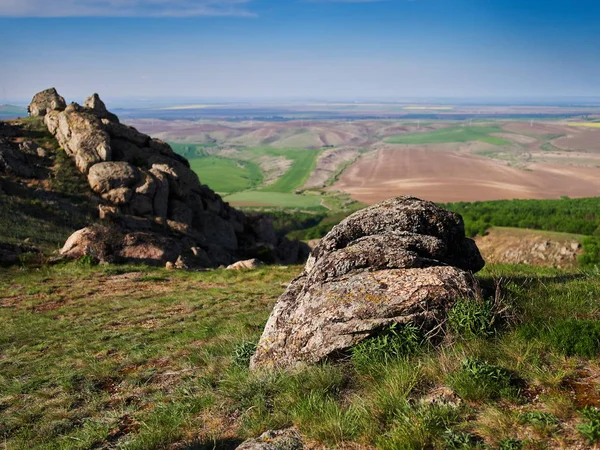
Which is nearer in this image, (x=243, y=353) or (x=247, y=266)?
(x=243, y=353)

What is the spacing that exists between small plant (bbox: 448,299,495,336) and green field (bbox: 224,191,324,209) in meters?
136

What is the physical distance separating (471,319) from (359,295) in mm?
1910

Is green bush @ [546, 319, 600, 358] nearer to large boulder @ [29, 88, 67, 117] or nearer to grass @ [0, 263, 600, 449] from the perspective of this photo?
→ grass @ [0, 263, 600, 449]

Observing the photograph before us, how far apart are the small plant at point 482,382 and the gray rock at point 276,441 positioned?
7.50ft

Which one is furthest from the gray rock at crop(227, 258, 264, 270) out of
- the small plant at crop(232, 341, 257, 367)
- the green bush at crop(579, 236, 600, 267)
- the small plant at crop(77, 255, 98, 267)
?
Answer: the green bush at crop(579, 236, 600, 267)

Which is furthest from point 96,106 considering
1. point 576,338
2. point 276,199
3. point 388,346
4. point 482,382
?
point 276,199

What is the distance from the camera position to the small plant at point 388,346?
6637mm

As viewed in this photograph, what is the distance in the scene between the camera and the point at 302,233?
9488 centimetres

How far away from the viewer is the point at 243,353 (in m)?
8.32

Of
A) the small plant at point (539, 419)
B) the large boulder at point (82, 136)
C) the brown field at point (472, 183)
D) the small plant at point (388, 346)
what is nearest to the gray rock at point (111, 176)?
the large boulder at point (82, 136)

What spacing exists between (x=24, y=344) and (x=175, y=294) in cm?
654

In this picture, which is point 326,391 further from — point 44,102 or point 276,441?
point 44,102

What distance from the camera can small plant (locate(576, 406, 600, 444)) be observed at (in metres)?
4.51

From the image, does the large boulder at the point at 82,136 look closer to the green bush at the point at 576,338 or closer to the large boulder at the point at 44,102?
the large boulder at the point at 44,102
